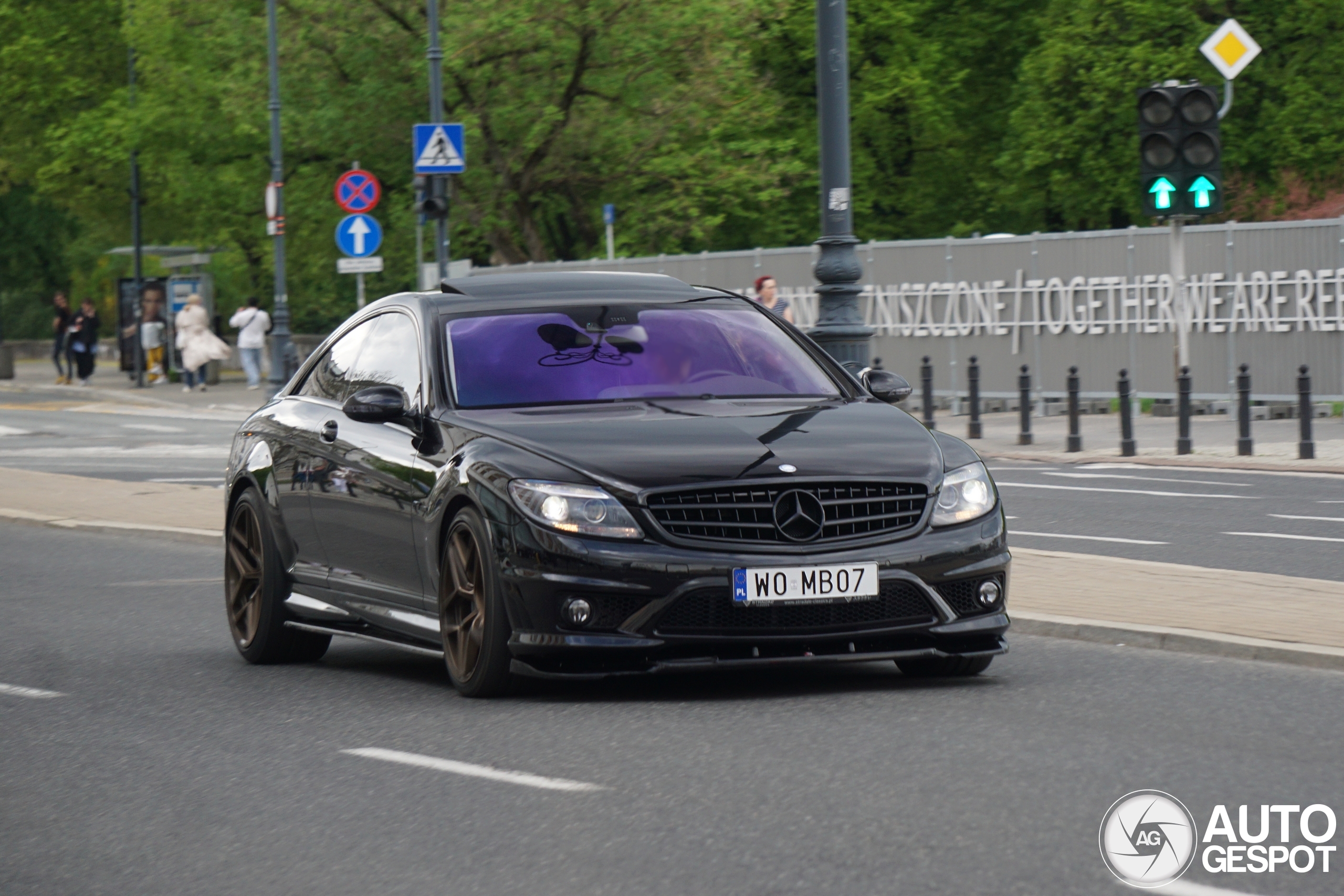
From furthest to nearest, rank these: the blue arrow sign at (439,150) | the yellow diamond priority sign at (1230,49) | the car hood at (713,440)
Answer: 1. the blue arrow sign at (439,150)
2. the yellow diamond priority sign at (1230,49)
3. the car hood at (713,440)

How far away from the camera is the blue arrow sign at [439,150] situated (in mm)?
26281

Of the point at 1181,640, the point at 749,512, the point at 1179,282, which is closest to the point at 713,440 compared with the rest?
the point at 749,512

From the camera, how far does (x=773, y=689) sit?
8.34 metres

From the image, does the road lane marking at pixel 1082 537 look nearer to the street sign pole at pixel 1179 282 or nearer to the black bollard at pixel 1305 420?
the black bollard at pixel 1305 420

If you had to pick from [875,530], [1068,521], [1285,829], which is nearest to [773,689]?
[875,530]

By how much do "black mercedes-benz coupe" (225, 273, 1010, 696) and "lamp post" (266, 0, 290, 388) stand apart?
27821mm

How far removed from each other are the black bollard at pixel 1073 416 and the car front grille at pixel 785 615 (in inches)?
620

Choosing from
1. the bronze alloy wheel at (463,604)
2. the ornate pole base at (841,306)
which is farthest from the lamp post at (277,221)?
the bronze alloy wheel at (463,604)

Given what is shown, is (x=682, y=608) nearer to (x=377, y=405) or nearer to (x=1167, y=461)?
(x=377, y=405)

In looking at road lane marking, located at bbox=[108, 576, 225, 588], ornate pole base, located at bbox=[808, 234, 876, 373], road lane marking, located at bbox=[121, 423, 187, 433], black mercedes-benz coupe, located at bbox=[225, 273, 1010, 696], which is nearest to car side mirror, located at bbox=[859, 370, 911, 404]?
black mercedes-benz coupe, located at bbox=[225, 273, 1010, 696]

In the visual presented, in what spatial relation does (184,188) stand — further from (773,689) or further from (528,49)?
(773,689)

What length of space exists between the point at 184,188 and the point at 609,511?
42613mm

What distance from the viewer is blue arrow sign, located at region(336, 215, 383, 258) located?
31.8 metres

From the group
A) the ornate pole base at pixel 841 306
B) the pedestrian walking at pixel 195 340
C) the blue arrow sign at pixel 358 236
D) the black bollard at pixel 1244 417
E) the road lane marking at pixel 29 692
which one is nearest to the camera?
the road lane marking at pixel 29 692
